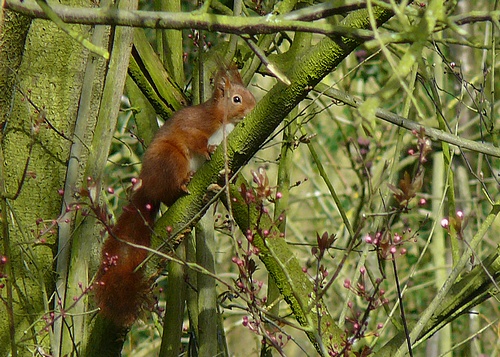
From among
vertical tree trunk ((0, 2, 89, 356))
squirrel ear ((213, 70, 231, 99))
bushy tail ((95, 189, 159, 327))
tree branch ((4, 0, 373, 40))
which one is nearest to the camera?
tree branch ((4, 0, 373, 40))

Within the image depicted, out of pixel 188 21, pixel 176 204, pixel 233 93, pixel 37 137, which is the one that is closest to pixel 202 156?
pixel 233 93

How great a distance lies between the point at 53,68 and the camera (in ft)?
8.13

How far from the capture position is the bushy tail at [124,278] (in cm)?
226

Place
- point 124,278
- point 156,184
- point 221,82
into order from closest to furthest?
1. point 124,278
2. point 156,184
3. point 221,82

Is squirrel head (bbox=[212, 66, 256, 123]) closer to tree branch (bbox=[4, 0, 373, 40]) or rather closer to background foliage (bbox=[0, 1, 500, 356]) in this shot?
background foliage (bbox=[0, 1, 500, 356])

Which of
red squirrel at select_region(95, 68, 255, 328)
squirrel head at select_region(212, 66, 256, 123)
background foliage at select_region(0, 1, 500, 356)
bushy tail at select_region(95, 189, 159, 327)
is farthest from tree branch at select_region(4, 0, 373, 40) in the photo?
squirrel head at select_region(212, 66, 256, 123)

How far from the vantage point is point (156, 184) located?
2711 mm

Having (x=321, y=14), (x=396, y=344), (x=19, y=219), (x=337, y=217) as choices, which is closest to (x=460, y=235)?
(x=396, y=344)

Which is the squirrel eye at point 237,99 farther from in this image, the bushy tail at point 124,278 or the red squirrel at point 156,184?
the bushy tail at point 124,278

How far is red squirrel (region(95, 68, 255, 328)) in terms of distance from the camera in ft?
7.47

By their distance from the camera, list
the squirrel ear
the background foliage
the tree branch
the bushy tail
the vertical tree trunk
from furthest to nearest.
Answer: the squirrel ear
the vertical tree trunk
the bushy tail
the background foliage
the tree branch

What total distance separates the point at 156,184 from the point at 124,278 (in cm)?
47

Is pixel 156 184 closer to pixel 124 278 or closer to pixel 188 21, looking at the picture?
pixel 124 278

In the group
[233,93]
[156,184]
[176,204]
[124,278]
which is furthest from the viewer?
[233,93]
